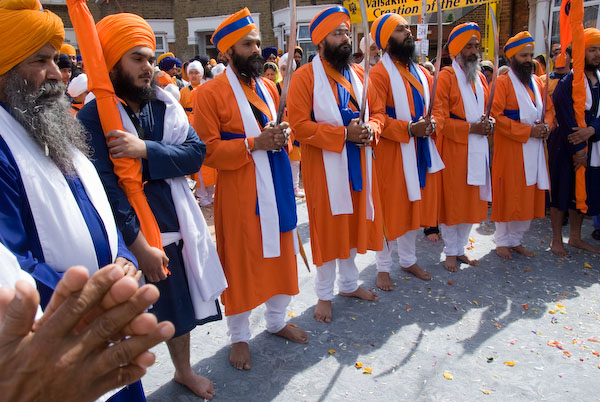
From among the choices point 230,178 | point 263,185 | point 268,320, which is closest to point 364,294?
point 268,320

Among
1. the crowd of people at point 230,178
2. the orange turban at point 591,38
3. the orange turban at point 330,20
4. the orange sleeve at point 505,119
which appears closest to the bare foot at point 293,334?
the crowd of people at point 230,178

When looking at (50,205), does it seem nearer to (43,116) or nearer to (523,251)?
(43,116)

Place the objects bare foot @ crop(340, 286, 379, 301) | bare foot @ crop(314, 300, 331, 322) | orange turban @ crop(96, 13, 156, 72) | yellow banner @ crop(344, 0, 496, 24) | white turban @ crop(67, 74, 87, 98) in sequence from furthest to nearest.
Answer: yellow banner @ crop(344, 0, 496, 24), white turban @ crop(67, 74, 87, 98), bare foot @ crop(340, 286, 379, 301), bare foot @ crop(314, 300, 331, 322), orange turban @ crop(96, 13, 156, 72)

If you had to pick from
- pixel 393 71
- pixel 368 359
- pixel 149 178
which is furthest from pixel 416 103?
pixel 149 178

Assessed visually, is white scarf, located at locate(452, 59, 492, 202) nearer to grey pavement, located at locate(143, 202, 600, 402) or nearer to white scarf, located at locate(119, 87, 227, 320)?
grey pavement, located at locate(143, 202, 600, 402)

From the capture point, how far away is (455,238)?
172 inches

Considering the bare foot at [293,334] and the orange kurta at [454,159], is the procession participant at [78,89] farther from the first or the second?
the orange kurta at [454,159]

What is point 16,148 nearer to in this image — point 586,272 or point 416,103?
point 416,103

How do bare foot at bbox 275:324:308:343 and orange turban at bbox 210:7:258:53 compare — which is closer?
orange turban at bbox 210:7:258:53

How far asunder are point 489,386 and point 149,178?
2.20m

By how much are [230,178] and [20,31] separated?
1480 mm

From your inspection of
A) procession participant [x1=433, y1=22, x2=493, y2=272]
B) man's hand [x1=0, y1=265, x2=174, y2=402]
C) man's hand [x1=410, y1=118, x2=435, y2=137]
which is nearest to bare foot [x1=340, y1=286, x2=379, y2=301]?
procession participant [x1=433, y1=22, x2=493, y2=272]

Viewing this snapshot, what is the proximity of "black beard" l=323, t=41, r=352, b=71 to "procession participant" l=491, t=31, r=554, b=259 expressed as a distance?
1859 mm

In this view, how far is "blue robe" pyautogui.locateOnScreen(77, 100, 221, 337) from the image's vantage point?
6.94 ft
